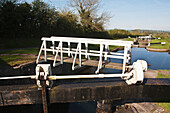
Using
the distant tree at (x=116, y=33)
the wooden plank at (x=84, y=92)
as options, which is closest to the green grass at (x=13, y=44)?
the wooden plank at (x=84, y=92)

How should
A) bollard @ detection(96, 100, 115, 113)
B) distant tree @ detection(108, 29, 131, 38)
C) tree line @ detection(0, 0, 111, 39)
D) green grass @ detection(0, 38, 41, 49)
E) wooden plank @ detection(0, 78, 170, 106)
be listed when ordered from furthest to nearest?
1. distant tree @ detection(108, 29, 131, 38)
2. tree line @ detection(0, 0, 111, 39)
3. green grass @ detection(0, 38, 41, 49)
4. bollard @ detection(96, 100, 115, 113)
5. wooden plank @ detection(0, 78, 170, 106)

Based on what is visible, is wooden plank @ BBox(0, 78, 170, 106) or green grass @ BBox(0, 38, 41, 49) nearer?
wooden plank @ BBox(0, 78, 170, 106)

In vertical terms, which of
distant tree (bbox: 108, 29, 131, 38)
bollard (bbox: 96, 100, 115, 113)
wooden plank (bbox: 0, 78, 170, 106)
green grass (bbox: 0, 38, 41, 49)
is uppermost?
distant tree (bbox: 108, 29, 131, 38)

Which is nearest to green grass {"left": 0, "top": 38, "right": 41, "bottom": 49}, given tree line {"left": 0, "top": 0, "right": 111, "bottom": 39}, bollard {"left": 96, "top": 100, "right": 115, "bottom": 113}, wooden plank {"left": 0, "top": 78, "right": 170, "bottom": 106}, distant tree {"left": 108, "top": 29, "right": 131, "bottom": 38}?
tree line {"left": 0, "top": 0, "right": 111, "bottom": 39}

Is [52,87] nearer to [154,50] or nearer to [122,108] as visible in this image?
[122,108]

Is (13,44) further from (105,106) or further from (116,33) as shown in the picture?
(116,33)

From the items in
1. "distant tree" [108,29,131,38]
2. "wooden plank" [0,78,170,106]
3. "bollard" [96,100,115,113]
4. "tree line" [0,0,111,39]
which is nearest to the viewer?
"wooden plank" [0,78,170,106]

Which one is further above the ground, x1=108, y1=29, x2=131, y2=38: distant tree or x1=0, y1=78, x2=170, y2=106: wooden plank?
x1=108, y1=29, x2=131, y2=38: distant tree

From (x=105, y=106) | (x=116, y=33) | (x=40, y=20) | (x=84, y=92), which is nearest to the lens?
(x=84, y=92)

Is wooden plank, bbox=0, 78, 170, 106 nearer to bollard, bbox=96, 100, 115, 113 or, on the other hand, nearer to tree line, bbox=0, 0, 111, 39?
bollard, bbox=96, 100, 115, 113

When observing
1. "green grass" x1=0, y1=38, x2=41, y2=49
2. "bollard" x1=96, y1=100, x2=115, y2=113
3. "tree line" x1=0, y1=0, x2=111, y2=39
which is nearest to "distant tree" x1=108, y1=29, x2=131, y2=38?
"tree line" x1=0, y1=0, x2=111, y2=39

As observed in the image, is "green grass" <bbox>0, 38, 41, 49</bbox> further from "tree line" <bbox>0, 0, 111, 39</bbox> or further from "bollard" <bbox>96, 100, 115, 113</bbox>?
"bollard" <bbox>96, 100, 115, 113</bbox>

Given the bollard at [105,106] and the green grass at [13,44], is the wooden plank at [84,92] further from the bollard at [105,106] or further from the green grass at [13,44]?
the green grass at [13,44]

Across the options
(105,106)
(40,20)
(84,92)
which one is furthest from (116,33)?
(84,92)
